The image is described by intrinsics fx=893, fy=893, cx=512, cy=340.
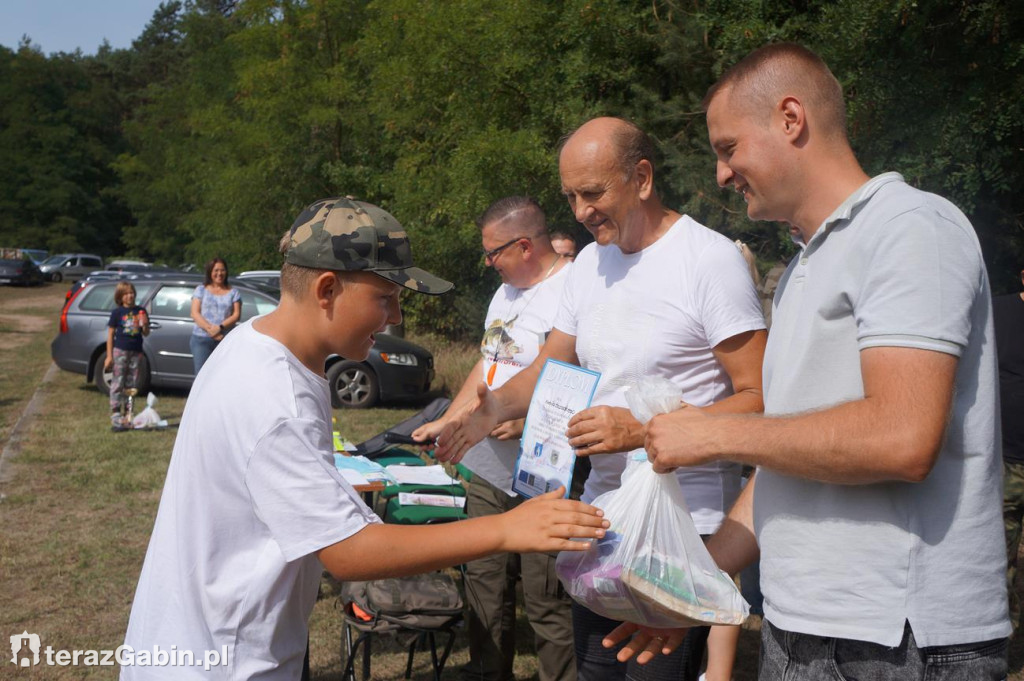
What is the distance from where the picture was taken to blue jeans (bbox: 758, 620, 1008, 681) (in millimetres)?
1664

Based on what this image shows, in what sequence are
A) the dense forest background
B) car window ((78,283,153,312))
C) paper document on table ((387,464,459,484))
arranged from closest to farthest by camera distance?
paper document on table ((387,464,459,484))
the dense forest background
car window ((78,283,153,312))

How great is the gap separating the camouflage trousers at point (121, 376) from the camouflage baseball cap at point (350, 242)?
406 inches

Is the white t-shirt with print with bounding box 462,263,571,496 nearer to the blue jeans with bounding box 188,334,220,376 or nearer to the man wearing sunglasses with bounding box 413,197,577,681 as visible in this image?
the man wearing sunglasses with bounding box 413,197,577,681

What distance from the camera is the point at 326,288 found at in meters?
2.09

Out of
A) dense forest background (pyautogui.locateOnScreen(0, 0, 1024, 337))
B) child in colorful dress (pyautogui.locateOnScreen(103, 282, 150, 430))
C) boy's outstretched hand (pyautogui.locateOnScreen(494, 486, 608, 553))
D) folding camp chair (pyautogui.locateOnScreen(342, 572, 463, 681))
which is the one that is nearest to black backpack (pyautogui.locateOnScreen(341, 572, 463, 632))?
folding camp chair (pyautogui.locateOnScreen(342, 572, 463, 681))

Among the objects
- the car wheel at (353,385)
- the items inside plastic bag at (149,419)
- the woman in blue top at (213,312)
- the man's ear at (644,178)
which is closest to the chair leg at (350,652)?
the man's ear at (644,178)

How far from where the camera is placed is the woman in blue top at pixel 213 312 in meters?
11.6

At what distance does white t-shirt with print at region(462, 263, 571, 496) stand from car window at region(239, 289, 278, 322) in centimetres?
946

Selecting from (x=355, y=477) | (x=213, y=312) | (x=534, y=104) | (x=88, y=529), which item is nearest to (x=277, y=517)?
(x=355, y=477)

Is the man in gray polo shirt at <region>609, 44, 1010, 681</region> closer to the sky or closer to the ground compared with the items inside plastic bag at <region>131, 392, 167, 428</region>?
closer to the sky

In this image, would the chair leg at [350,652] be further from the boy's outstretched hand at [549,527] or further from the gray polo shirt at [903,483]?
the gray polo shirt at [903,483]

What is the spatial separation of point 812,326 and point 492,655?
3408 millimetres

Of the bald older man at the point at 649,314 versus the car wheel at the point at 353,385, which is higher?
the bald older man at the point at 649,314

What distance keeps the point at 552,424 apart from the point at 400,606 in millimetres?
2058
